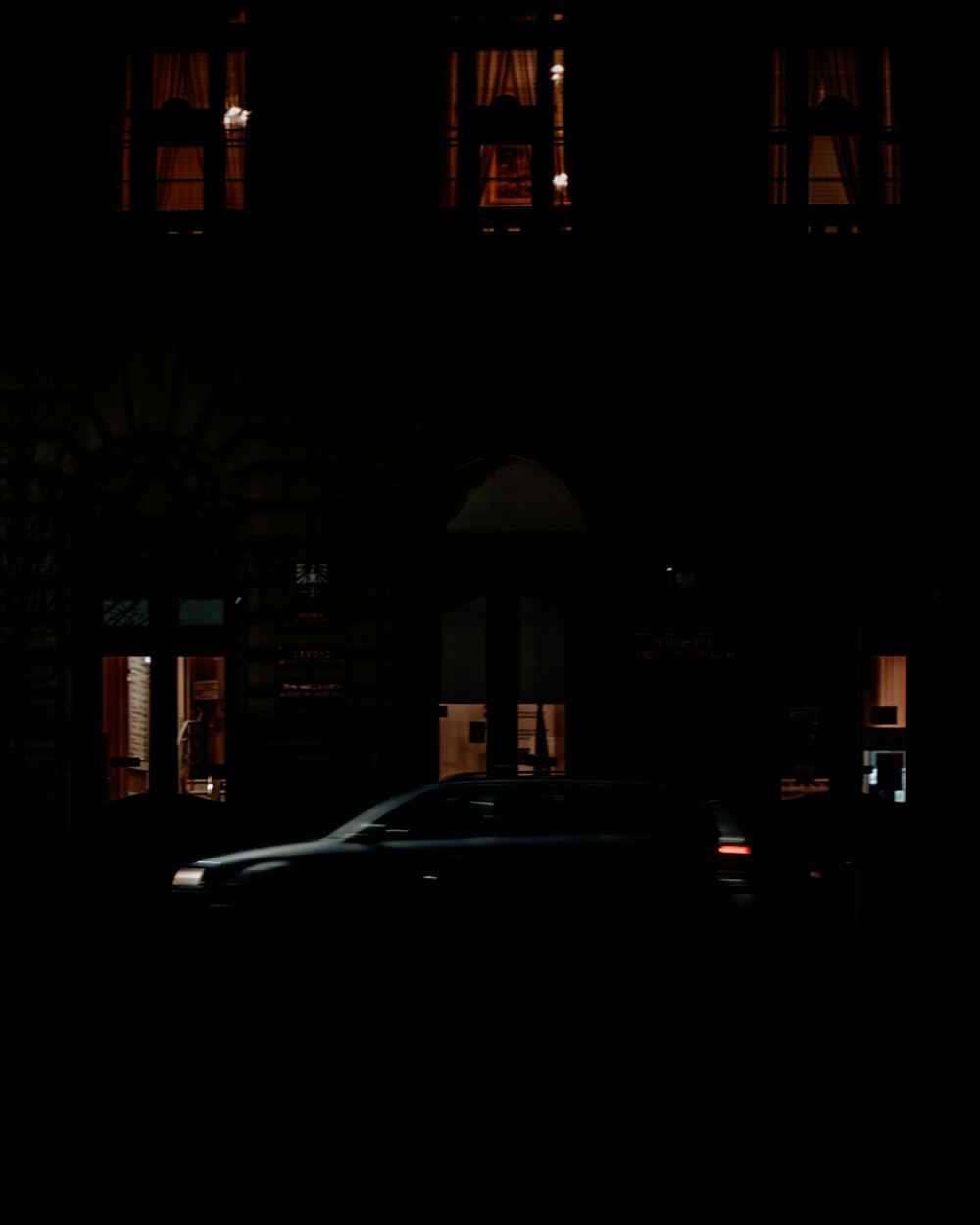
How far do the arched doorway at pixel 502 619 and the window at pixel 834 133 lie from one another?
4.68 metres

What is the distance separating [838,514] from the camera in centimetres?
1922

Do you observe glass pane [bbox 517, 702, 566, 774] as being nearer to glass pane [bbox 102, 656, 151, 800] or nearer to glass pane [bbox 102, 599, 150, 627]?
glass pane [bbox 102, 656, 151, 800]

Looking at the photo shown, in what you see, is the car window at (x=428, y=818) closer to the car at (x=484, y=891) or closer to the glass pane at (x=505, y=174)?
the car at (x=484, y=891)

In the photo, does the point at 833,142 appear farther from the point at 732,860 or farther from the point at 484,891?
the point at 484,891

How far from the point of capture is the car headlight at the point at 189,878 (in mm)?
12914

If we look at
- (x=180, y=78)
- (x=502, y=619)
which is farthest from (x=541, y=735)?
(x=180, y=78)

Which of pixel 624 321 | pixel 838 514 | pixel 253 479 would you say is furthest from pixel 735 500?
pixel 253 479

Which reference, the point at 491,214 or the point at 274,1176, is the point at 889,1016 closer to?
the point at 274,1176

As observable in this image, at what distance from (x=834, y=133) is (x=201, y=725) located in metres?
10.6

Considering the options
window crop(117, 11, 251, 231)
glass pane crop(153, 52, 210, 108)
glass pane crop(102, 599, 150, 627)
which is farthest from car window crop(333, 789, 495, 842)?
glass pane crop(153, 52, 210, 108)

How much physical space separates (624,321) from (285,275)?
4.12 meters

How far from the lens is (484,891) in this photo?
12852 millimetres

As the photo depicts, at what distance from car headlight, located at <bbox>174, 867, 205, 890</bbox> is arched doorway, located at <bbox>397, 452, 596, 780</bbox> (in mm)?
6524

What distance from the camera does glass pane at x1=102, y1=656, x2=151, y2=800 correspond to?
19672 millimetres
